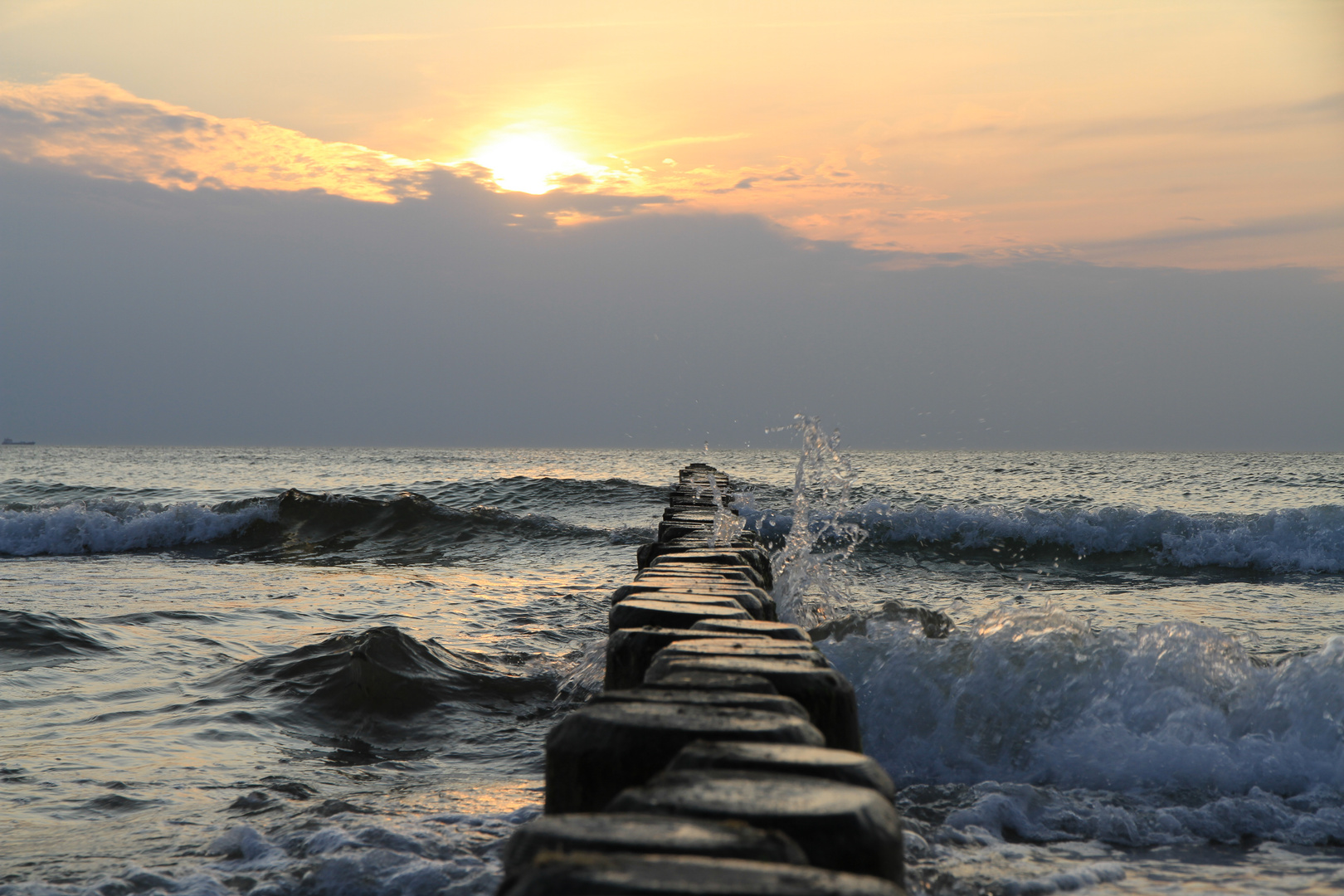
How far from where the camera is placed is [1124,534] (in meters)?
13.8

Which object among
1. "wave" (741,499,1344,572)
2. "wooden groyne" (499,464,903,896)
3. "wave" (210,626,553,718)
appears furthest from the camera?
"wave" (741,499,1344,572)

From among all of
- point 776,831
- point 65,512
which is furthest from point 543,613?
point 65,512

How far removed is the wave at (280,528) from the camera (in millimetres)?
15070

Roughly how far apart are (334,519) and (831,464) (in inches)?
472

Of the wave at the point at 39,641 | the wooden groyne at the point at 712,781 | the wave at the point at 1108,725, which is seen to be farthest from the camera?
the wave at the point at 39,641

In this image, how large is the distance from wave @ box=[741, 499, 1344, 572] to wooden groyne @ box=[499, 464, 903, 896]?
1166 cm

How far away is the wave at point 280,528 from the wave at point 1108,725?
9.97 m

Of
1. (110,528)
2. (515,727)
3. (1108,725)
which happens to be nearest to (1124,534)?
(1108,725)

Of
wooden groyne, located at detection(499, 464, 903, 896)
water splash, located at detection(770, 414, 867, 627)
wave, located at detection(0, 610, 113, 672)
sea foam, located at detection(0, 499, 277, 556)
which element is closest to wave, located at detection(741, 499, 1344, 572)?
→ water splash, located at detection(770, 414, 867, 627)

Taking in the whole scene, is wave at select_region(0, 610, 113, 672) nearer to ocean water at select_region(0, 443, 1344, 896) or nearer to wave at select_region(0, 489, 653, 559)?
ocean water at select_region(0, 443, 1344, 896)

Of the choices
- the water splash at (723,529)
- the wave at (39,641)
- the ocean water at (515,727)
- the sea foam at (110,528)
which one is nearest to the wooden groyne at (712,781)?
the ocean water at (515,727)

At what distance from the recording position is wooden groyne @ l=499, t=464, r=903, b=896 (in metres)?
0.96

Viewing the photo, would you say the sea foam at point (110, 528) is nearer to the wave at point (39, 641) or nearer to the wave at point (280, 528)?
the wave at point (280, 528)

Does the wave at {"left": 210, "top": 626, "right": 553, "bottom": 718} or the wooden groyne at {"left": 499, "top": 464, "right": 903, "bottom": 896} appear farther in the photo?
the wave at {"left": 210, "top": 626, "right": 553, "bottom": 718}
